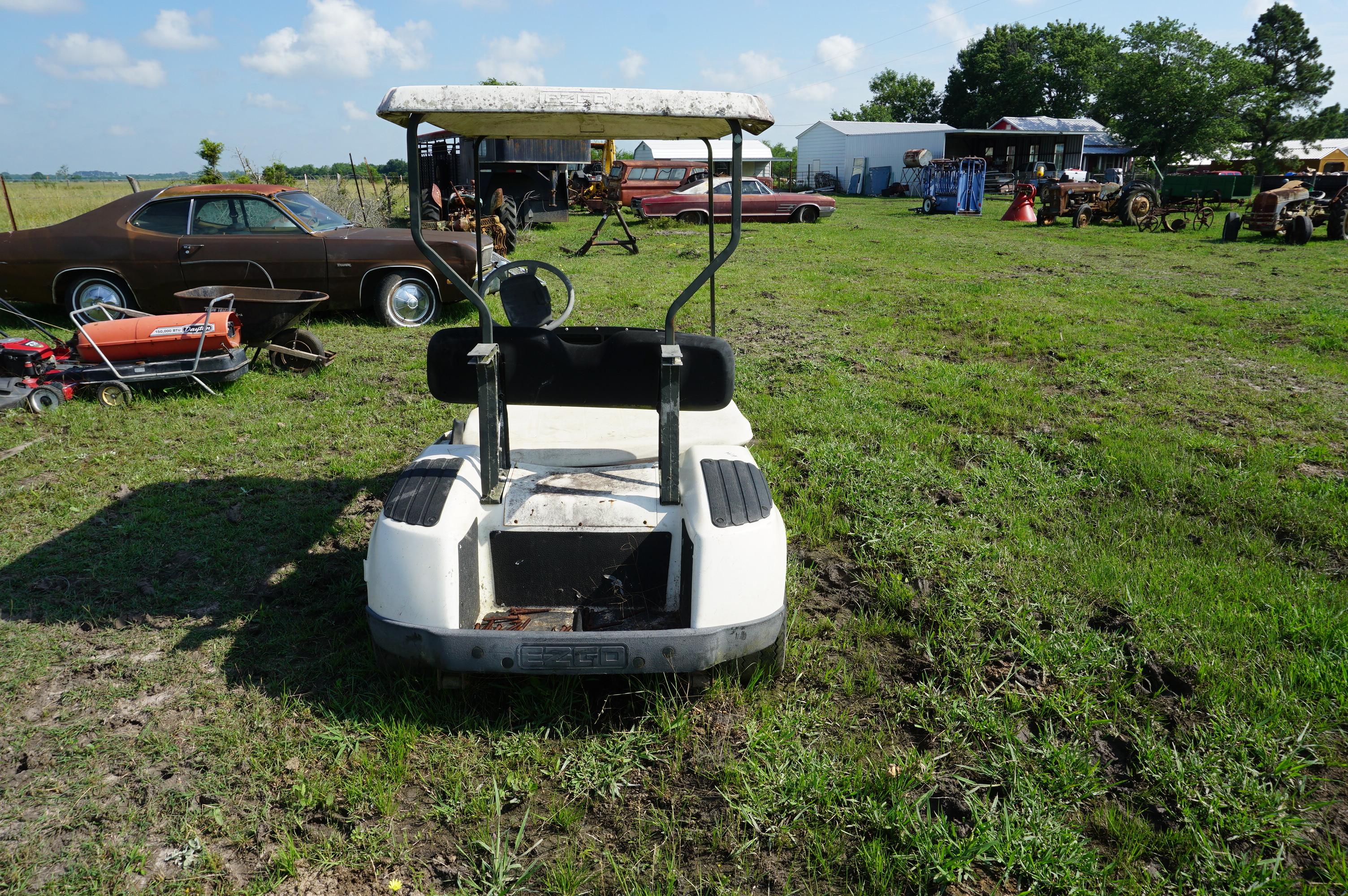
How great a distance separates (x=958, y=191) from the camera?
27031mm

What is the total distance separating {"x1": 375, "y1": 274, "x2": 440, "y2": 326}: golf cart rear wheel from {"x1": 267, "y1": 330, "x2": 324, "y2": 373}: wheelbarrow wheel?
171 centimetres

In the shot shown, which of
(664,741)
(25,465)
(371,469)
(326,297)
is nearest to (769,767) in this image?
(664,741)

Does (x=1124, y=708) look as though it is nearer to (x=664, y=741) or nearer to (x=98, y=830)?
(x=664, y=741)

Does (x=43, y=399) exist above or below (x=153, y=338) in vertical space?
below

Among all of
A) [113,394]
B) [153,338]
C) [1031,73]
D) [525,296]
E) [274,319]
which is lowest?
[113,394]

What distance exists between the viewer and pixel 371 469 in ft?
16.5

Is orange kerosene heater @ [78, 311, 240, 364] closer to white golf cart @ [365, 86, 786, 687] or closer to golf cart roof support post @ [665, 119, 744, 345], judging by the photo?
white golf cart @ [365, 86, 786, 687]

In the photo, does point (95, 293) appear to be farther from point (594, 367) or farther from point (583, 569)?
point (583, 569)

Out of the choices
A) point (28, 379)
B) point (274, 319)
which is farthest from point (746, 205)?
point (28, 379)

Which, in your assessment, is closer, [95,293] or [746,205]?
[95,293]

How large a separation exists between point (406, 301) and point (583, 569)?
6856 mm

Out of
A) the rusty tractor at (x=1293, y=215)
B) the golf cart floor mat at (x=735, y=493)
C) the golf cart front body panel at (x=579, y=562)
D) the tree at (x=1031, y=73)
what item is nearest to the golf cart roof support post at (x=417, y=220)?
the golf cart front body panel at (x=579, y=562)

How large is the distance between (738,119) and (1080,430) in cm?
390

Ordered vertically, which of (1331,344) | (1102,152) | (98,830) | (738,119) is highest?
(1102,152)
